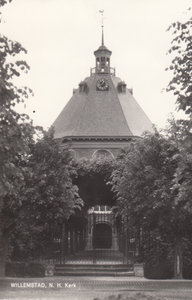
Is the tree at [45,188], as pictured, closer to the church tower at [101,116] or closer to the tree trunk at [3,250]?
the tree trunk at [3,250]

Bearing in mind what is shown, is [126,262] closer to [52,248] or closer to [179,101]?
[52,248]

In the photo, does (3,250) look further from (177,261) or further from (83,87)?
(83,87)

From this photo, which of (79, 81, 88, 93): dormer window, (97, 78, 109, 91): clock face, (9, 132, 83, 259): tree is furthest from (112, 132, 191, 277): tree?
(79, 81, 88, 93): dormer window

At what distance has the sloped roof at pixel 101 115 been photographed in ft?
182

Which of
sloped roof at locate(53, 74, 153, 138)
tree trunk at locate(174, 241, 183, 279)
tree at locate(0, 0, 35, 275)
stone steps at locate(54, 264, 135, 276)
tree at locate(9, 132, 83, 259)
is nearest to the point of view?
tree at locate(0, 0, 35, 275)

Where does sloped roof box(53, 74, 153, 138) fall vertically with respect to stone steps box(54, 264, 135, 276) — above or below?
above

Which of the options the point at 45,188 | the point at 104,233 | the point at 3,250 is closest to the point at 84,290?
the point at 45,188

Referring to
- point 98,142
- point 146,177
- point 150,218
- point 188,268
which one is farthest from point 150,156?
point 98,142

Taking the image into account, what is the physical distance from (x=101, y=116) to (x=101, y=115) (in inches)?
6.8

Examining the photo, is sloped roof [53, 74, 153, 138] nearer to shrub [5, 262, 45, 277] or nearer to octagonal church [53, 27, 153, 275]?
octagonal church [53, 27, 153, 275]

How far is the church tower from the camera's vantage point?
5459 centimetres

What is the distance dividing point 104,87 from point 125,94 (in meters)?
2.73

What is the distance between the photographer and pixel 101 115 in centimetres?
5769

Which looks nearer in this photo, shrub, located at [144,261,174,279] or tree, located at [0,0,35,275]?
tree, located at [0,0,35,275]
